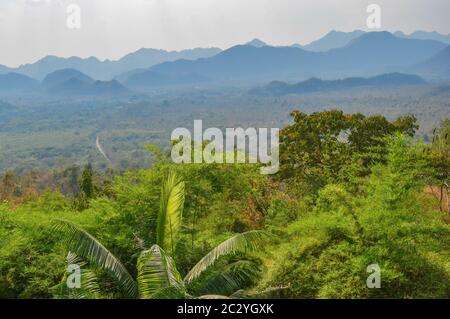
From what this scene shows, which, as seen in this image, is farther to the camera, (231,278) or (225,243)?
(231,278)

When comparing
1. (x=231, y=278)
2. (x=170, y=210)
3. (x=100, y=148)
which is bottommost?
(x=100, y=148)

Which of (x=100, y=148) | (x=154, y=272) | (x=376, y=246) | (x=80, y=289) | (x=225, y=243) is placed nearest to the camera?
(x=154, y=272)

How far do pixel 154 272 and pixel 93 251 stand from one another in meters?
1.29

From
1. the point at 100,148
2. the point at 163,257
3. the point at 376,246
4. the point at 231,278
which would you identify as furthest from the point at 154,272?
the point at 100,148

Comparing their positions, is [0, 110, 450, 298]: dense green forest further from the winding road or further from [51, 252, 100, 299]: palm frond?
the winding road

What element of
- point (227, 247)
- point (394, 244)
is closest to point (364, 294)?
point (394, 244)

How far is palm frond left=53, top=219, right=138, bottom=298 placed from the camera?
27.2 ft

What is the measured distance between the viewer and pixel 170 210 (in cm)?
887

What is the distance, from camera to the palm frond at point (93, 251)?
8281 mm

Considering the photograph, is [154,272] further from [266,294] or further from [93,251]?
[266,294]

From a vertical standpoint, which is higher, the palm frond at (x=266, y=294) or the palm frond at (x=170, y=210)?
the palm frond at (x=170, y=210)

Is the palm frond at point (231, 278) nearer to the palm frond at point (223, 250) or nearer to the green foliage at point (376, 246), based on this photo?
the palm frond at point (223, 250)

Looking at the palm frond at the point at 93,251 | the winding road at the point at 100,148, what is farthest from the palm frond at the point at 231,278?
the winding road at the point at 100,148

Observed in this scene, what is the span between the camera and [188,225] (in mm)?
11039
